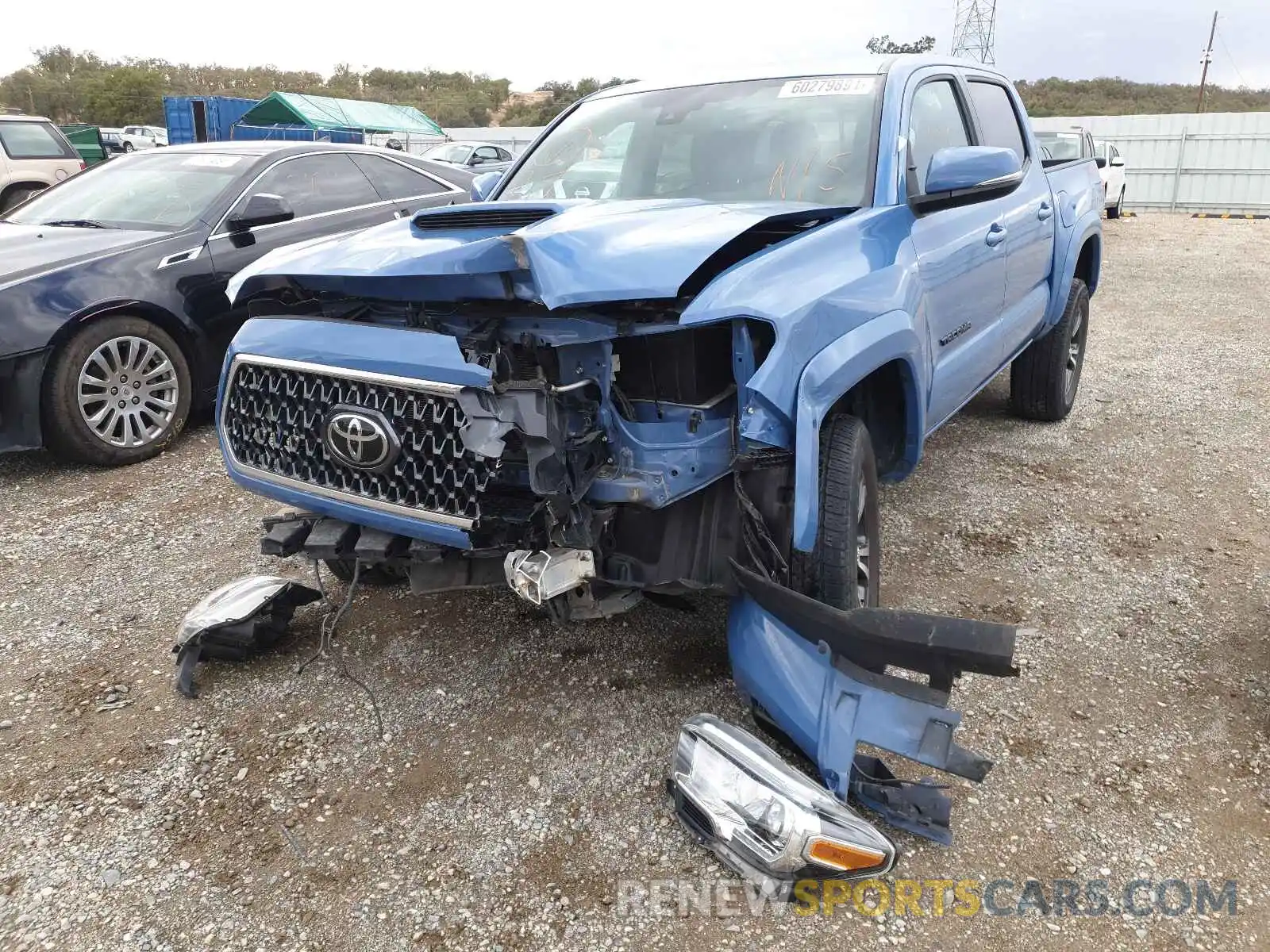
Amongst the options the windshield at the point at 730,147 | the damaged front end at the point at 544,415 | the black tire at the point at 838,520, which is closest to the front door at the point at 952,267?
the windshield at the point at 730,147

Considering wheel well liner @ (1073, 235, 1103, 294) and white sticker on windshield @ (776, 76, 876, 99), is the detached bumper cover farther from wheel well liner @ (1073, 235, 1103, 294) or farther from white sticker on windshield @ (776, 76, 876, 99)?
wheel well liner @ (1073, 235, 1103, 294)

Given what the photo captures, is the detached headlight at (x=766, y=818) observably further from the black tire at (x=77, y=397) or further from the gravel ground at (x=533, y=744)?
the black tire at (x=77, y=397)

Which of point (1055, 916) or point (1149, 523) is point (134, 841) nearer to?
point (1055, 916)

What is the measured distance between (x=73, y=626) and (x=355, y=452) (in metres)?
1.76

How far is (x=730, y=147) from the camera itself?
3.41m

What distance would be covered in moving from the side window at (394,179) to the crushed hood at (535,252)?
3.59 m

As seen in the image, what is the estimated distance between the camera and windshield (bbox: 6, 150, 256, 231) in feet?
17.9

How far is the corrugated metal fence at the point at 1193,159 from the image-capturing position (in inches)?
822

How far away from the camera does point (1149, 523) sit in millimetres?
4160

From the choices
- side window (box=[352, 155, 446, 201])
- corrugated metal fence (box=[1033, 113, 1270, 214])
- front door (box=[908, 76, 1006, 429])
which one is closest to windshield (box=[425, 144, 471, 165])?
corrugated metal fence (box=[1033, 113, 1270, 214])

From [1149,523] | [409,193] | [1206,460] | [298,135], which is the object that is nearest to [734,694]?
[1149,523]

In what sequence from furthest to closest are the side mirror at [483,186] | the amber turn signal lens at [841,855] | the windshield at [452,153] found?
the windshield at [452,153]
the side mirror at [483,186]
the amber turn signal lens at [841,855]

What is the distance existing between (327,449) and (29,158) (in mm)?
11674

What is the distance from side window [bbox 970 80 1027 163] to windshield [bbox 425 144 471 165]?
1564cm
